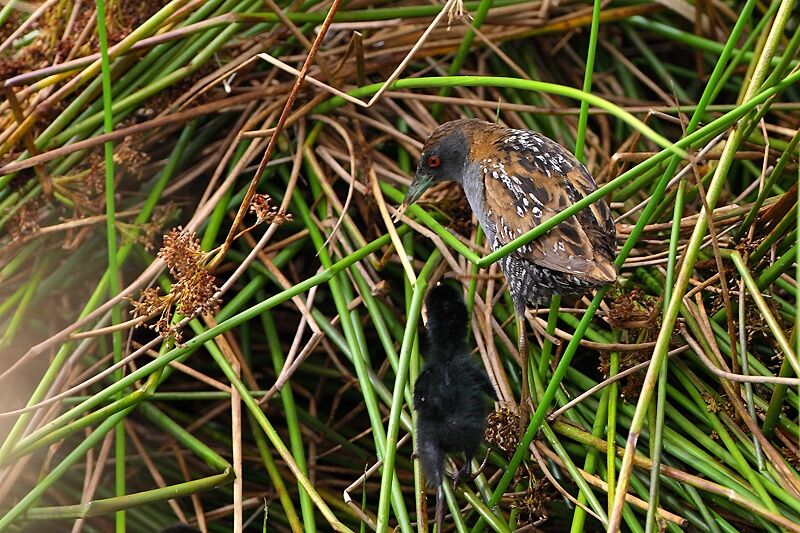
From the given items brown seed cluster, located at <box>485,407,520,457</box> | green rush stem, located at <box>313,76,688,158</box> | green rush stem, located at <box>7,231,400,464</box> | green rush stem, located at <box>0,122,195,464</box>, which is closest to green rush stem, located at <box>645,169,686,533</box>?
green rush stem, located at <box>313,76,688,158</box>

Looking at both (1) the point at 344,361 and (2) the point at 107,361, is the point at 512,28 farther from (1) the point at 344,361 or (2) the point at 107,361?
(2) the point at 107,361

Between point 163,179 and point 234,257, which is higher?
point 163,179

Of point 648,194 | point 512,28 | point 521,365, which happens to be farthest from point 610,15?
point 521,365

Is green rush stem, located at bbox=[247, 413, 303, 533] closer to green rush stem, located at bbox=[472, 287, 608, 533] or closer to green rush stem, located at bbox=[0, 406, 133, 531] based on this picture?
green rush stem, located at bbox=[0, 406, 133, 531]

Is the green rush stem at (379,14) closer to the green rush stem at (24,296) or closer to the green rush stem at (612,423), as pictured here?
the green rush stem at (24,296)

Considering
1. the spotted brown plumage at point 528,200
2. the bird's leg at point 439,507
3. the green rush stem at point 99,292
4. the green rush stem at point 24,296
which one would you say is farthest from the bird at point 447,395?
the green rush stem at point 24,296

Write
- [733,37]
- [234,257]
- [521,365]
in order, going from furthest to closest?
[234,257], [521,365], [733,37]

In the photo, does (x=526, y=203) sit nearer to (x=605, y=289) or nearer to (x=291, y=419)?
(x=605, y=289)
